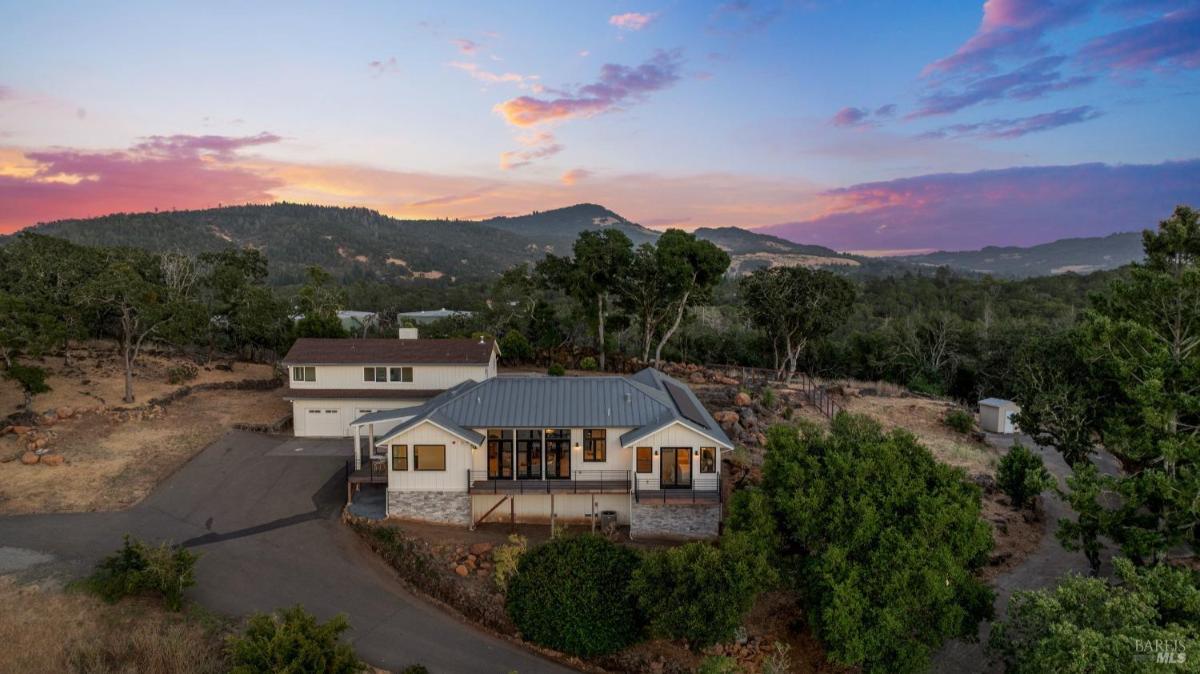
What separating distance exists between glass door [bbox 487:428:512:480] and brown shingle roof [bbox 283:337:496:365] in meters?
8.54

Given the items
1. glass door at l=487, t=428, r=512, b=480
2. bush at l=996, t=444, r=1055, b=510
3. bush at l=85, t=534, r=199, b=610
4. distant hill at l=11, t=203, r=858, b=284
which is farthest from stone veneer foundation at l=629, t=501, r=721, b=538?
distant hill at l=11, t=203, r=858, b=284

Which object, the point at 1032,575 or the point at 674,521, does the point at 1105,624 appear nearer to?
the point at 1032,575

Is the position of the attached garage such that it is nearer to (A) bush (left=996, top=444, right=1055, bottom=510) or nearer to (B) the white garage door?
(B) the white garage door

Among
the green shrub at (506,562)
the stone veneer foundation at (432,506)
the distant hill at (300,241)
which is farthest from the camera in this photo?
the distant hill at (300,241)

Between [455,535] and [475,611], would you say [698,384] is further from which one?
[475,611]

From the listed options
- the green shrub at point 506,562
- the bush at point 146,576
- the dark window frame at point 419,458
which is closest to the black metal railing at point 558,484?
the dark window frame at point 419,458

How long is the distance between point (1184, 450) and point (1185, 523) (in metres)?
1.67

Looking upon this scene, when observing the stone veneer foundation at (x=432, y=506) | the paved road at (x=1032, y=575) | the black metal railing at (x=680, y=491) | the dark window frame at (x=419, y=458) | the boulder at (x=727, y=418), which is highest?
the dark window frame at (x=419, y=458)

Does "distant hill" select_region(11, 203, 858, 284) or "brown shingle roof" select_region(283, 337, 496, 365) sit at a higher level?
"distant hill" select_region(11, 203, 858, 284)

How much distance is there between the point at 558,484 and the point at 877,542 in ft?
33.3

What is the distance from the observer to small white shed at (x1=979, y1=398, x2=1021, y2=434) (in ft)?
110

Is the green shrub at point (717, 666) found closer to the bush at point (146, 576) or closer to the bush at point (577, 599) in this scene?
the bush at point (577, 599)

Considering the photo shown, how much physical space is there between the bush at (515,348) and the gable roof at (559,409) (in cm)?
1833

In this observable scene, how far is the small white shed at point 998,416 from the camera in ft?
110
